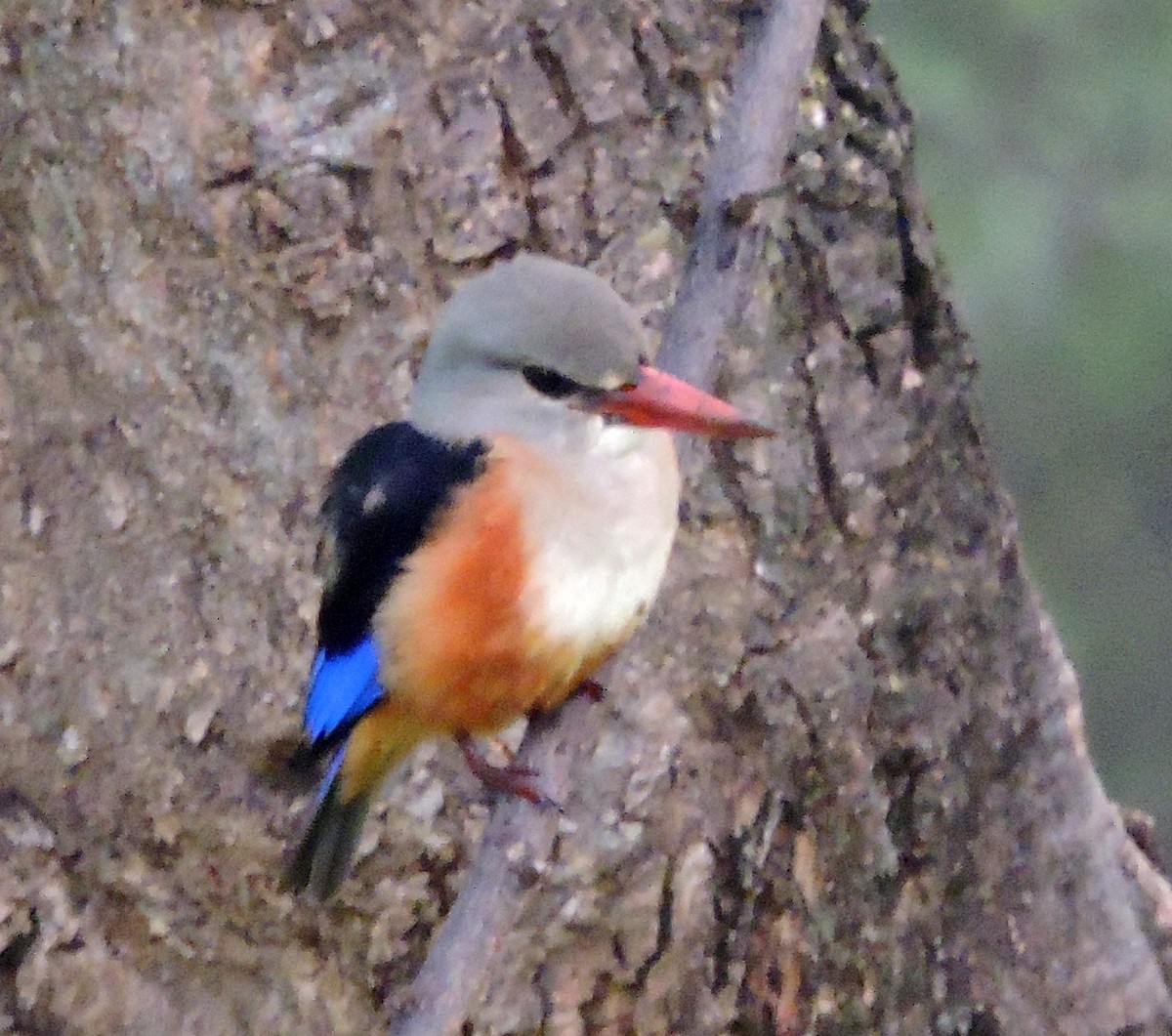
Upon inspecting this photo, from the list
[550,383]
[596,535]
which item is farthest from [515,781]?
Answer: [550,383]

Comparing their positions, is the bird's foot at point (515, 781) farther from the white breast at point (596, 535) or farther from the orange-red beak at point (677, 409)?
the orange-red beak at point (677, 409)

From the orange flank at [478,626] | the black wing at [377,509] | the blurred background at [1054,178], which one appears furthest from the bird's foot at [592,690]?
the blurred background at [1054,178]

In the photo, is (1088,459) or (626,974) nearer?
(626,974)

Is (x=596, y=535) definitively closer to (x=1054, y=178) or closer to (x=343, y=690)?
(x=343, y=690)

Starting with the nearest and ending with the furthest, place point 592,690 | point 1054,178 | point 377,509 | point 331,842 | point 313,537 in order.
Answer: point 592,690 < point 377,509 < point 331,842 < point 313,537 < point 1054,178

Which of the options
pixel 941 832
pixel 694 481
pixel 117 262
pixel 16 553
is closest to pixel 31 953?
pixel 16 553

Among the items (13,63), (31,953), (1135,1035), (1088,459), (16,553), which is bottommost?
(1088,459)

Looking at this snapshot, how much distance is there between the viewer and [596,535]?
1.58 meters

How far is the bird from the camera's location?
155cm

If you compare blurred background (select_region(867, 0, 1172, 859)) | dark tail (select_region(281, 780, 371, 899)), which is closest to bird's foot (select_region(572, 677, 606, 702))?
dark tail (select_region(281, 780, 371, 899))

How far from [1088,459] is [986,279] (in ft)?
3.08

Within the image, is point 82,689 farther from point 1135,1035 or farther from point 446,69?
point 1135,1035

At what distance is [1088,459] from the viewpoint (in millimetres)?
4277

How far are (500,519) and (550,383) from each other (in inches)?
5.9
